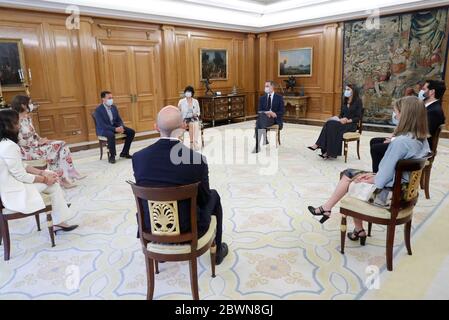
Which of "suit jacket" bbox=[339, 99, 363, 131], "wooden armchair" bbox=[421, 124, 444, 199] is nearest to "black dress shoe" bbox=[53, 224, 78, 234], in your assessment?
"wooden armchair" bbox=[421, 124, 444, 199]

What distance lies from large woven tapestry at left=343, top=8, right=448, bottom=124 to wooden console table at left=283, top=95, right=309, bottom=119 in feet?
4.37

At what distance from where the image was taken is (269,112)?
21.6 feet

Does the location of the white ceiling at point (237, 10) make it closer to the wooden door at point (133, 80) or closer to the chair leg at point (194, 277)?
the wooden door at point (133, 80)

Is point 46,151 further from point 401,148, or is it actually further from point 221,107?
point 221,107

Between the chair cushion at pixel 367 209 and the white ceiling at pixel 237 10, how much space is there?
638 cm

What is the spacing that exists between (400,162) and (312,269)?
1.05 metres

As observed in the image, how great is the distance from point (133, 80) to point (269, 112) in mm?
3622

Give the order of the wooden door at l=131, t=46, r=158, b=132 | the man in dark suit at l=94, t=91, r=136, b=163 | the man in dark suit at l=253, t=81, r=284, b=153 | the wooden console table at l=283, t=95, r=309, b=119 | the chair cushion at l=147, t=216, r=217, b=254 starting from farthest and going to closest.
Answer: the wooden console table at l=283, t=95, r=309, b=119, the wooden door at l=131, t=46, r=158, b=132, the man in dark suit at l=253, t=81, r=284, b=153, the man in dark suit at l=94, t=91, r=136, b=163, the chair cushion at l=147, t=216, r=217, b=254

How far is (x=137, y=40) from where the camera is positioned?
8023 mm

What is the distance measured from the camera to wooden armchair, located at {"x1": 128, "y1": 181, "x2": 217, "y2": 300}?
1961mm

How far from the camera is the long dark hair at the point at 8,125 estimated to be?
275 cm

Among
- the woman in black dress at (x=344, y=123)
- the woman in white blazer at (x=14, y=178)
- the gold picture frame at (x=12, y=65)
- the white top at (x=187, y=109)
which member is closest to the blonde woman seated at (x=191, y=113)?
the white top at (x=187, y=109)

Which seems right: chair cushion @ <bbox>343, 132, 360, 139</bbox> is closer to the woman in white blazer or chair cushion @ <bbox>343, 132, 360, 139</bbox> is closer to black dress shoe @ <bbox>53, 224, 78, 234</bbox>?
black dress shoe @ <bbox>53, 224, 78, 234</bbox>
